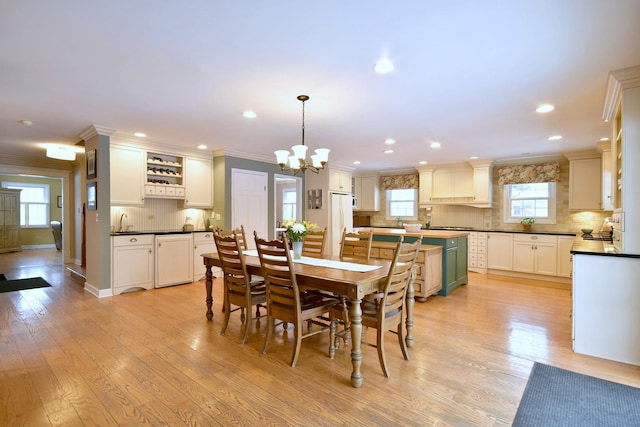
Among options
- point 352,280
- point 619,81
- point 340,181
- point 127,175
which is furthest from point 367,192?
point 352,280

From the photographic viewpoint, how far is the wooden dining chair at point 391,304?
7.82 feet

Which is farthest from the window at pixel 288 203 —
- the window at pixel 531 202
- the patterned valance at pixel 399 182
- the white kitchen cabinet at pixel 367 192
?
the window at pixel 531 202

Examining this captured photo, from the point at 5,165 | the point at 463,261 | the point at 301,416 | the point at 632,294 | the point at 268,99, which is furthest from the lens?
the point at 5,165

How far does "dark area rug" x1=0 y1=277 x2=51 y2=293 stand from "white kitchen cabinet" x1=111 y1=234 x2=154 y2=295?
151cm

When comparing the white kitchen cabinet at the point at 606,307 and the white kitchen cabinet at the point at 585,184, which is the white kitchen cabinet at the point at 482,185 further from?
the white kitchen cabinet at the point at 606,307

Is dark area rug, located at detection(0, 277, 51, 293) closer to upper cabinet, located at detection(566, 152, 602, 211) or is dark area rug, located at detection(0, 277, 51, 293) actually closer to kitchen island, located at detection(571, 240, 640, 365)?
kitchen island, located at detection(571, 240, 640, 365)

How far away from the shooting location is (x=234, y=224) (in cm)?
599

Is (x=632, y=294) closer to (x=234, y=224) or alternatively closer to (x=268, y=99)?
(x=268, y=99)

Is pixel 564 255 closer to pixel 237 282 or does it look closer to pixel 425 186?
Answer: pixel 425 186

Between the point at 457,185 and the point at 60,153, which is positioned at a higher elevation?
the point at 60,153

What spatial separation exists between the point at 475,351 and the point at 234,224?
440 cm

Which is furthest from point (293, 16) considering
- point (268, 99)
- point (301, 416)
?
point (301, 416)

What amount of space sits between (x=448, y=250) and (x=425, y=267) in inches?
27.2

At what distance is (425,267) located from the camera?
4359 millimetres
